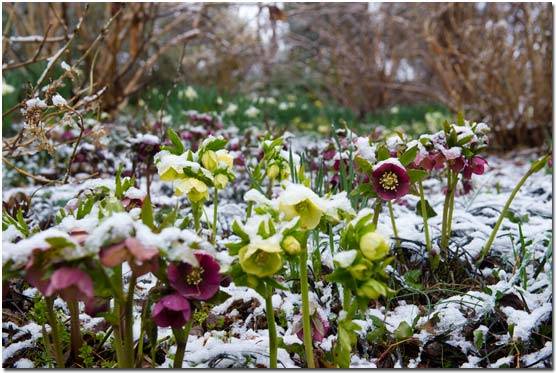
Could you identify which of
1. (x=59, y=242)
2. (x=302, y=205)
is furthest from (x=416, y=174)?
Answer: (x=59, y=242)

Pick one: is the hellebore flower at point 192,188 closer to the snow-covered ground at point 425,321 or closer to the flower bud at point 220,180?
the flower bud at point 220,180

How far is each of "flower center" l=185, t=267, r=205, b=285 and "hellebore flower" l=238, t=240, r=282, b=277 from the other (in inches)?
2.5

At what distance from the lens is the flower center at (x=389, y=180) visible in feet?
3.82

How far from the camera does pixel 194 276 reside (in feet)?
2.74

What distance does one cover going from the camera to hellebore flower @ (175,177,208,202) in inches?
45.0

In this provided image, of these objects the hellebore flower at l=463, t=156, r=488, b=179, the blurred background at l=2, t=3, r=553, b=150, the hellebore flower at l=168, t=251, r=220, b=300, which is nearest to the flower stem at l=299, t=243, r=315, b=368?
the hellebore flower at l=168, t=251, r=220, b=300

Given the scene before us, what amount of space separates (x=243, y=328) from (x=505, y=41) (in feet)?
10.7

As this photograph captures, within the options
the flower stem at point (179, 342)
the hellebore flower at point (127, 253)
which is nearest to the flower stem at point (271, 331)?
the flower stem at point (179, 342)

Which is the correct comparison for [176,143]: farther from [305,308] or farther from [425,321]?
[425,321]

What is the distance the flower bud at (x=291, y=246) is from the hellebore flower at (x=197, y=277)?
109mm

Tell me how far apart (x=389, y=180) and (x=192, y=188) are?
1.37 ft

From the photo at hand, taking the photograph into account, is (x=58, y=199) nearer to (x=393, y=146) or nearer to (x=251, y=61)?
(x=393, y=146)

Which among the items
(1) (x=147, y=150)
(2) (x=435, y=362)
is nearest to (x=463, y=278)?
(2) (x=435, y=362)

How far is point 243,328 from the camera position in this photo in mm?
1280
